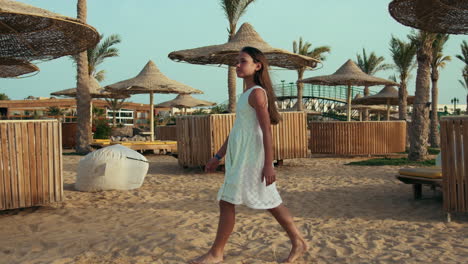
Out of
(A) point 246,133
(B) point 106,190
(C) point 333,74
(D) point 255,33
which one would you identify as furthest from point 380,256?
(C) point 333,74

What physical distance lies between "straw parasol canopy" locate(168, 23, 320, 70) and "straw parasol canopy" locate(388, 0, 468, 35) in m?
3.26

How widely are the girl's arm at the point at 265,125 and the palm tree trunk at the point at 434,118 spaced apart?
16237 millimetres

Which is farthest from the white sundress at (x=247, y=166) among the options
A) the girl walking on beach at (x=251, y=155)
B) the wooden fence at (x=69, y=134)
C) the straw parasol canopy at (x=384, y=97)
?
the straw parasol canopy at (x=384, y=97)

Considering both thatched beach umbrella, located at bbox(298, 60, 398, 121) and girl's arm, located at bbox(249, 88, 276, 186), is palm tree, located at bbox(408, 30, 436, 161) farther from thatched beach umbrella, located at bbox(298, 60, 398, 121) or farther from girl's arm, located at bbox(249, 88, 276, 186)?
girl's arm, located at bbox(249, 88, 276, 186)

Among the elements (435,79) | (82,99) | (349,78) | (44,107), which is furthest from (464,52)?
(44,107)

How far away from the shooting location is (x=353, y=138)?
1301 centimetres

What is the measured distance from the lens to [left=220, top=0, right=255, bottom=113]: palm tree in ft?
57.4

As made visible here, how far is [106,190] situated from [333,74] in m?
9.75

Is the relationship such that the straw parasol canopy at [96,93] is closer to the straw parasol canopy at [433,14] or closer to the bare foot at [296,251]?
the straw parasol canopy at [433,14]

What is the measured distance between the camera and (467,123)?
433 centimetres

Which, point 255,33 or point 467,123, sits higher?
point 255,33

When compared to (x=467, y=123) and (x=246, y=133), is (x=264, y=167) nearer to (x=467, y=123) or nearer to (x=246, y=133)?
(x=246, y=133)

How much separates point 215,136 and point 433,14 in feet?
14.9

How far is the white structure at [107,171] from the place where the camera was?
261 inches
